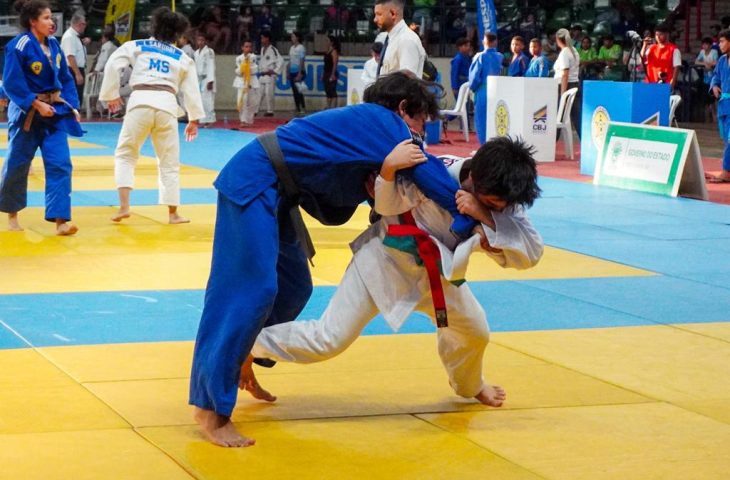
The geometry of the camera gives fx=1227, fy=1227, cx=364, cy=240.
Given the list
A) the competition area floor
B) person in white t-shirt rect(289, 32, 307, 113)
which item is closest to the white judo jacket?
the competition area floor

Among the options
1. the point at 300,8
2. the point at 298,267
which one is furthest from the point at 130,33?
the point at 298,267

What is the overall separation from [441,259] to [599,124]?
1171cm

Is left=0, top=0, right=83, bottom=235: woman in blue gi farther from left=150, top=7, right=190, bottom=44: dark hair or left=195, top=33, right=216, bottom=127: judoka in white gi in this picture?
left=195, top=33, right=216, bottom=127: judoka in white gi

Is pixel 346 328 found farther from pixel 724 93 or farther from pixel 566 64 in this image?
pixel 566 64

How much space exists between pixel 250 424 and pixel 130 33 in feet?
77.2

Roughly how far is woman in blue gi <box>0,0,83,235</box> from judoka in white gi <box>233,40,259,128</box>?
1529 cm

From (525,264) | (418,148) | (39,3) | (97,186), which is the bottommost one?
(97,186)

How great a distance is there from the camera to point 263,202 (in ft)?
15.5

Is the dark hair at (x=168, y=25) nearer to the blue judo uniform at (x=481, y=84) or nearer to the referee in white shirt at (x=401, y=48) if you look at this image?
the referee in white shirt at (x=401, y=48)

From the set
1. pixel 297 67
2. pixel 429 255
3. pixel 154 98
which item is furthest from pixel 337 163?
pixel 297 67

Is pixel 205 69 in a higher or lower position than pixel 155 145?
higher

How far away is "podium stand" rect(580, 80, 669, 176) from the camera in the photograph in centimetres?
1541

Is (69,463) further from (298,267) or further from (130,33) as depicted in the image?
(130,33)

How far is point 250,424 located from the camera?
504 cm
